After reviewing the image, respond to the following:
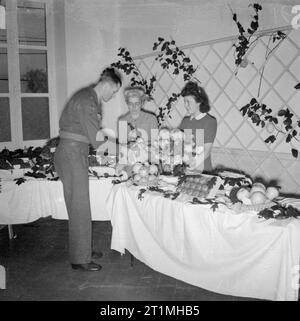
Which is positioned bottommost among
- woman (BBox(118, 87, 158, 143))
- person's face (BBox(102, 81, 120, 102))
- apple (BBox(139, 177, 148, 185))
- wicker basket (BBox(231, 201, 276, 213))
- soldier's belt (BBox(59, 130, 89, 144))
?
wicker basket (BBox(231, 201, 276, 213))

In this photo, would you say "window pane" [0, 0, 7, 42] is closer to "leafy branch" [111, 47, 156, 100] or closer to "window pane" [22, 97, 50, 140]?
"window pane" [22, 97, 50, 140]

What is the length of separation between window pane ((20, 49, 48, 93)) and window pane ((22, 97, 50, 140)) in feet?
0.39

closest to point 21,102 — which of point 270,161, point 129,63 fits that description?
point 129,63

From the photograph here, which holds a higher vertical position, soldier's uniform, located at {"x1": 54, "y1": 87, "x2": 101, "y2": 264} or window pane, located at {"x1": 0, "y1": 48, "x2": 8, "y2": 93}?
window pane, located at {"x1": 0, "y1": 48, "x2": 8, "y2": 93}

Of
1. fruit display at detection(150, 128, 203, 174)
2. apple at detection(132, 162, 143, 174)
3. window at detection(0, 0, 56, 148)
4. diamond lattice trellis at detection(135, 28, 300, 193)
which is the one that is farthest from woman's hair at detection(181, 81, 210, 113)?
window at detection(0, 0, 56, 148)

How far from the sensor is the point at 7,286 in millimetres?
2104

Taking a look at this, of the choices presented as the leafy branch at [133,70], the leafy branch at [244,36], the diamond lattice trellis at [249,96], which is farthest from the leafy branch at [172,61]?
the leafy branch at [244,36]

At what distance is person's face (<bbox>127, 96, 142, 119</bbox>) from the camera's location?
254 cm

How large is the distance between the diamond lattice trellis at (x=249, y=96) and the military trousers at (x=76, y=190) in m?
1.66

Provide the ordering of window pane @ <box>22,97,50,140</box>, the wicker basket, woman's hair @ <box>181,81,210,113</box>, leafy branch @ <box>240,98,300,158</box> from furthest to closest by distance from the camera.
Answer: window pane @ <box>22,97,50,140</box>, leafy branch @ <box>240,98,300,158</box>, woman's hair @ <box>181,81,210,113</box>, the wicker basket

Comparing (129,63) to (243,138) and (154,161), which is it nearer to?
(243,138)

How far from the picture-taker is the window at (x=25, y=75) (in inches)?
144

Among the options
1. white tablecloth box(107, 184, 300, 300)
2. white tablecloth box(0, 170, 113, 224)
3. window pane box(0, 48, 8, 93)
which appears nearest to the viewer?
white tablecloth box(107, 184, 300, 300)
